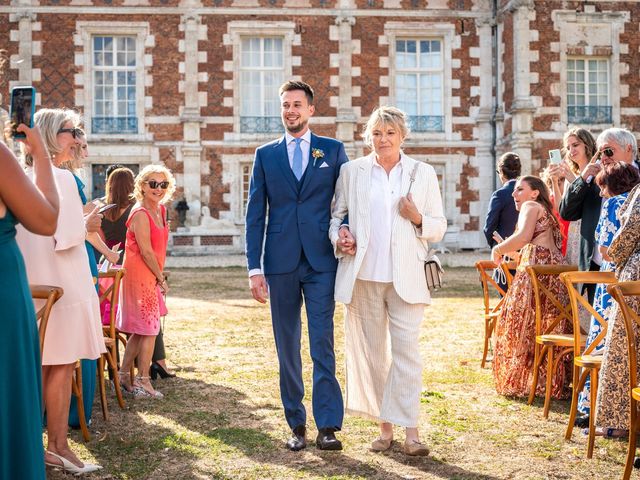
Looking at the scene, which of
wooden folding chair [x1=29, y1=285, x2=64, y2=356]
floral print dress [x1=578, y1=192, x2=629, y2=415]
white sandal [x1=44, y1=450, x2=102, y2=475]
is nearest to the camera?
wooden folding chair [x1=29, y1=285, x2=64, y2=356]

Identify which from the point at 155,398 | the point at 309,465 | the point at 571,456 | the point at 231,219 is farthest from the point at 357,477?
the point at 231,219

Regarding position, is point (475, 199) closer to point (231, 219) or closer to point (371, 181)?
point (231, 219)

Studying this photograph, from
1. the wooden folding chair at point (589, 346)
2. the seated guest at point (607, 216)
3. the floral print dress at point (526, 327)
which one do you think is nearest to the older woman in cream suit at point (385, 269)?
the wooden folding chair at point (589, 346)

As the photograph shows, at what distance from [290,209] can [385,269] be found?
2.05 ft

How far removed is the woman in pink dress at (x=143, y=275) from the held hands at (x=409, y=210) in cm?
216

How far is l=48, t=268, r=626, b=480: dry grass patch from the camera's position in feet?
13.5

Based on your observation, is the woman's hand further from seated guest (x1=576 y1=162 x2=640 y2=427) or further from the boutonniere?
the boutonniere

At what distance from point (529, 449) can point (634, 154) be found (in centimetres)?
190

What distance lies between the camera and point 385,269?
4414 millimetres

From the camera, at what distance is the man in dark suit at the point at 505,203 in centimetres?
732

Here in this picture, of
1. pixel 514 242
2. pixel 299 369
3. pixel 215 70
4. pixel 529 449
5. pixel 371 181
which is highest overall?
pixel 215 70

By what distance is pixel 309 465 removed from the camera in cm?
420

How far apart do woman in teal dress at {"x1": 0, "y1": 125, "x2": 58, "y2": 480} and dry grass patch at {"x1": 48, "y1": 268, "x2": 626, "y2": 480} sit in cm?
134

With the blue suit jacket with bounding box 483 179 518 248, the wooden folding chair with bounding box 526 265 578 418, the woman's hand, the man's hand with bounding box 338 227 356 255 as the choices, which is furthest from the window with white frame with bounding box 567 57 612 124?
the man's hand with bounding box 338 227 356 255
